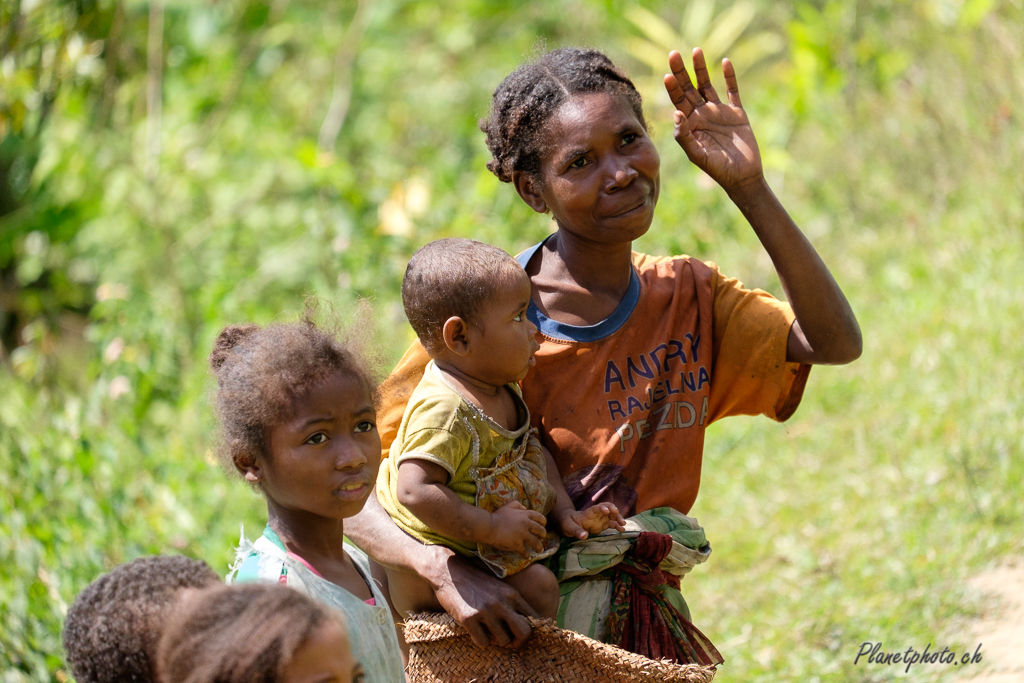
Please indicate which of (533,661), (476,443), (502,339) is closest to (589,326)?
(502,339)

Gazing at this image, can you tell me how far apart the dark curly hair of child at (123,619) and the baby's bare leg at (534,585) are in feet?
2.02

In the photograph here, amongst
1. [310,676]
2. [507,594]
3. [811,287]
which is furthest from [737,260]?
[310,676]

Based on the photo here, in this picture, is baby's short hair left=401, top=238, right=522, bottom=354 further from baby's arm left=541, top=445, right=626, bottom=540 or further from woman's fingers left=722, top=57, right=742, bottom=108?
woman's fingers left=722, top=57, right=742, bottom=108

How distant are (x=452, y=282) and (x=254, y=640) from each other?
0.88 m

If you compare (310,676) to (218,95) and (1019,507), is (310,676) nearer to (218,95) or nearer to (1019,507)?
(1019,507)

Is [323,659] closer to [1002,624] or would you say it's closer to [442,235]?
[1002,624]

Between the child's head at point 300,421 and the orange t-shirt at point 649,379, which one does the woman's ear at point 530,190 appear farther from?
the child's head at point 300,421

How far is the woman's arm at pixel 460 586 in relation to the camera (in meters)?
2.01

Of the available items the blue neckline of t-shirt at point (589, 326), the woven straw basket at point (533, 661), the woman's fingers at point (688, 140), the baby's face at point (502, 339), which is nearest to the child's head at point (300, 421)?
the baby's face at point (502, 339)

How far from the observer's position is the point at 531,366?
222 cm

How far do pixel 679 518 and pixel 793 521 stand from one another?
248cm

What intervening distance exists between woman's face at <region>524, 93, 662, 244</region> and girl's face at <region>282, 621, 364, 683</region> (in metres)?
1.06

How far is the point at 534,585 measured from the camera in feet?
6.82

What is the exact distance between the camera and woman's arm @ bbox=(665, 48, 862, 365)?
2.21m
